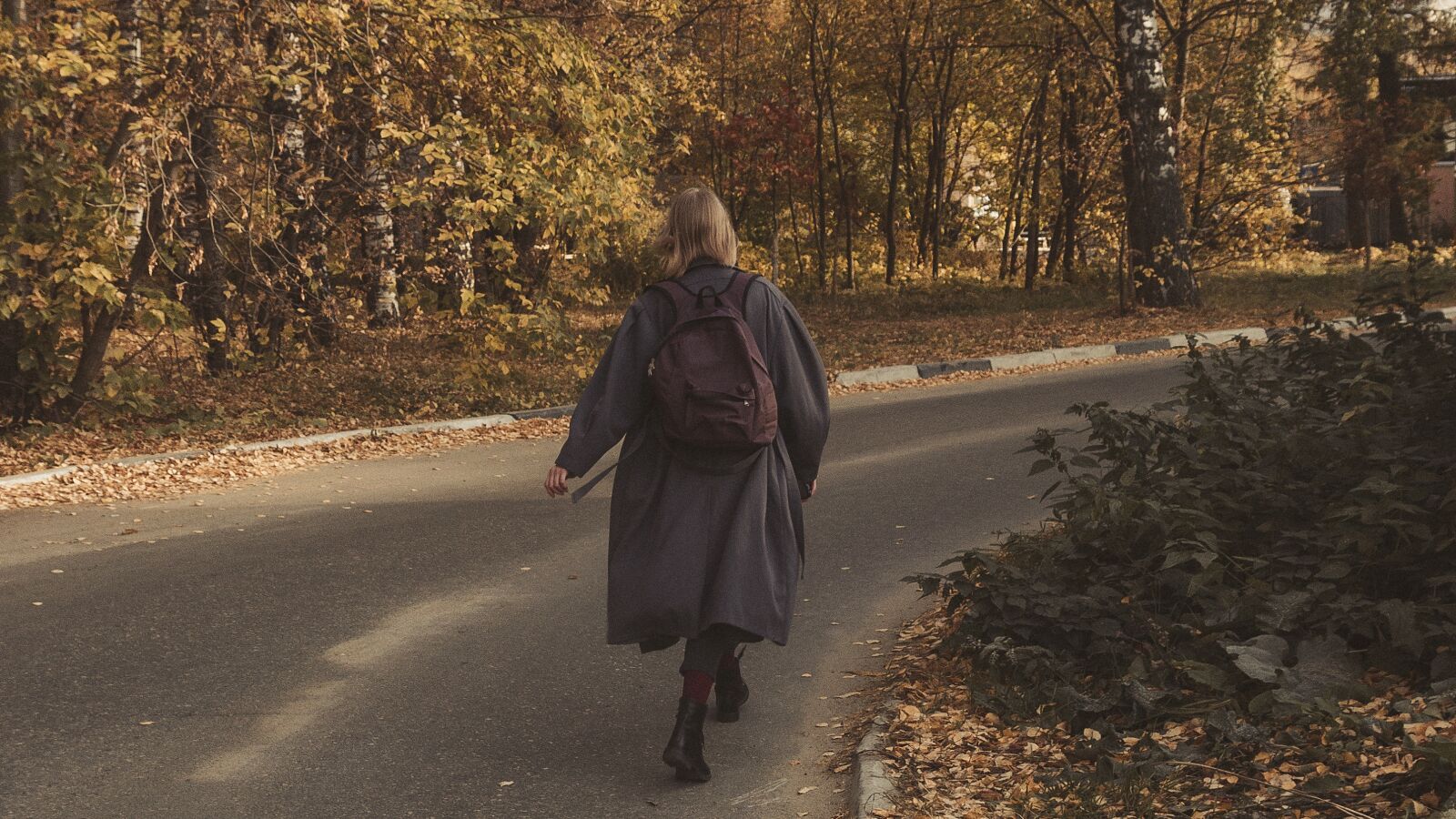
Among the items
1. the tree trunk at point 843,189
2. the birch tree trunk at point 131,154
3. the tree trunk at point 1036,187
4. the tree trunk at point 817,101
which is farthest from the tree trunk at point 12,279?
the tree trunk at point 843,189

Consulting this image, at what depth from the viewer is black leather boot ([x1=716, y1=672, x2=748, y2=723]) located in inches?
209

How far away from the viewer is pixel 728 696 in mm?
5312

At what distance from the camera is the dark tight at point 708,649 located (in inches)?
185

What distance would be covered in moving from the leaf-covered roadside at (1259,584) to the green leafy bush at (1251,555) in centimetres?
1

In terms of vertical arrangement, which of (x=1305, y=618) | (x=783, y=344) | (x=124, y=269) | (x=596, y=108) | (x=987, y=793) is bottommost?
(x=987, y=793)

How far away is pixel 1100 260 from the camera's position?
3136cm

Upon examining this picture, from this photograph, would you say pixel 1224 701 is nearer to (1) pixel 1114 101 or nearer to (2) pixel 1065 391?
(2) pixel 1065 391

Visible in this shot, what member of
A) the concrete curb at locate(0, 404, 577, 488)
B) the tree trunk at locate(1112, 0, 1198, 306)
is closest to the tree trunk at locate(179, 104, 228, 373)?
the concrete curb at locate(0, 404, 577, 488)

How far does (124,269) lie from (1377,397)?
1001cm

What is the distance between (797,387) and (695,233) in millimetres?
635

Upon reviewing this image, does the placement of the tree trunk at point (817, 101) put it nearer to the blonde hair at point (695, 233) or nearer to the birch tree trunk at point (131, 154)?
the birch tree trunk at point (131, 154)

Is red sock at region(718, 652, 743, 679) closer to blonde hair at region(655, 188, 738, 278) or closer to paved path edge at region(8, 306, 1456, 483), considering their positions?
blonde hair at region(655, 188, 738, 278)

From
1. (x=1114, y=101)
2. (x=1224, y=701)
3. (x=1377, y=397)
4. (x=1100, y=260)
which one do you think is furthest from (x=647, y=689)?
(x=1100, y=260)

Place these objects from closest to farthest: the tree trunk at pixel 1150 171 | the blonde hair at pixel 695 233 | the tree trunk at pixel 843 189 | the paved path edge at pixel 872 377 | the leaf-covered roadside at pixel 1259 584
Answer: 1. the leaf-covered roadside at pixel 1259 584
2. the blonde hair at pixel 695 233
3. the paved path edge at pixel 872 377
4. the tree trunk at pixel 1150 171
5. the tree trunk at pixel 843 189
